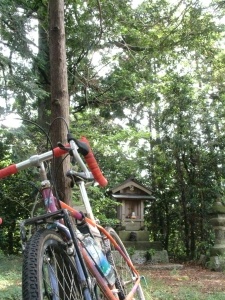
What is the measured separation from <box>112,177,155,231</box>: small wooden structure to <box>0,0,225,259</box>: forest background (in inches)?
14.1

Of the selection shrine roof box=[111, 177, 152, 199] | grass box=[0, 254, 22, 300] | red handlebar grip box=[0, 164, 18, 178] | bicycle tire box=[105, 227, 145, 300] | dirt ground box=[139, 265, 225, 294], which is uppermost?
shrine roof box=[111, 177, 152, 199]

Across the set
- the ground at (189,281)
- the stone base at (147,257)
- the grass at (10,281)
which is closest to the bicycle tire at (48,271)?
the grass at (10,281)

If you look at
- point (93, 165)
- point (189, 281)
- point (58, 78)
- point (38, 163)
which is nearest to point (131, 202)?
point (189, 281)

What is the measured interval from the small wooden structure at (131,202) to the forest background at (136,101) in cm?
36

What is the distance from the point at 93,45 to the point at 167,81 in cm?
294

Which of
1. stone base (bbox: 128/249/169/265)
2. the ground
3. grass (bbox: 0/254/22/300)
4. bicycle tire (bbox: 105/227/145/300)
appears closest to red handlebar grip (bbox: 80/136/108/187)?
bicycle tire (bbox: 105/227/145/300)

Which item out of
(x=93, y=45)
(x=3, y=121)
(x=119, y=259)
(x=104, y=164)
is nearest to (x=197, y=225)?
(x=104, y=164)

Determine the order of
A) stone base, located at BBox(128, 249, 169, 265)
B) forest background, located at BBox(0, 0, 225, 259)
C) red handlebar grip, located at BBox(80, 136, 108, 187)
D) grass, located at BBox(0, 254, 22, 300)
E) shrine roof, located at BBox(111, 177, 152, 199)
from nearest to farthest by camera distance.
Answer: red handlebar grip, located at BBox(80, 136, 108, 187) < grass, located at BBox(0, 254, 22, 300) < forest background, located at BBox(0, 0, 225, 259) < stone base, located at BBox(128, 249, 169, 265) < shrine roof, located at BBox(111, 177, 152, 199)

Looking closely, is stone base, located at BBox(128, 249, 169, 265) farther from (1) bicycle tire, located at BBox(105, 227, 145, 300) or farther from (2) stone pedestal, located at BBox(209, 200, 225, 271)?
(1) bicycle tire, located at BBox(105, 227, 145, 300)

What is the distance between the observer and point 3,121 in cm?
655

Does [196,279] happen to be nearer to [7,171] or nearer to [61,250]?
[61,250]

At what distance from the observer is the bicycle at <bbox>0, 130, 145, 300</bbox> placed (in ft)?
4.71

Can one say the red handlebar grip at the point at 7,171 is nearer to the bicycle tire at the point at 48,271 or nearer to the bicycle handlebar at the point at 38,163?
the bicycle handlebar at the point at 38,163

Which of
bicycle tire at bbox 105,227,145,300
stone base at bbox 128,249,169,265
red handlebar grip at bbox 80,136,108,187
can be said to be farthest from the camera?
stone base at bbox 128,249,169,265
